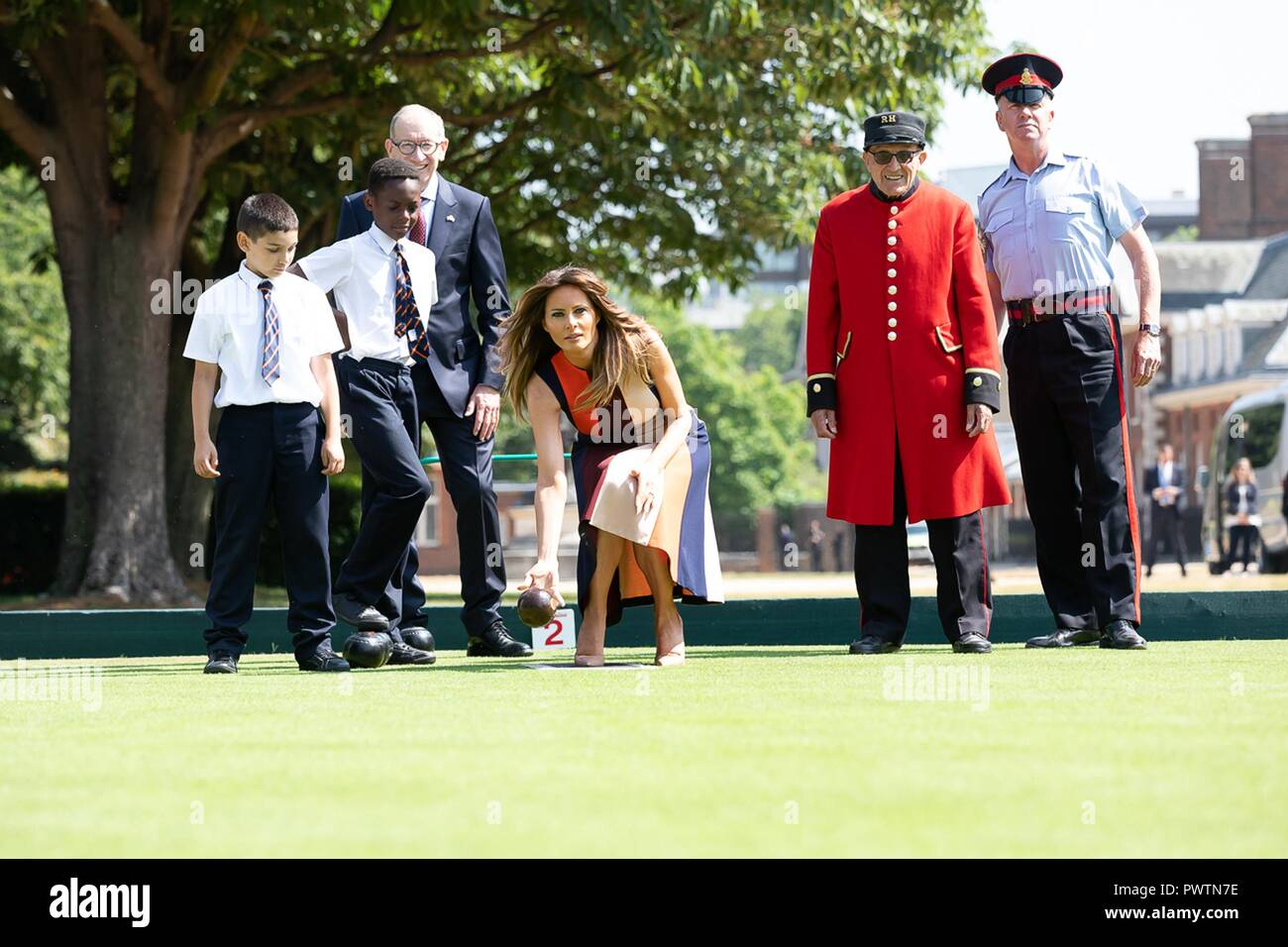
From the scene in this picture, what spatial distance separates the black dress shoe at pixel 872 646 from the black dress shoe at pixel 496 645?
1.54 metres

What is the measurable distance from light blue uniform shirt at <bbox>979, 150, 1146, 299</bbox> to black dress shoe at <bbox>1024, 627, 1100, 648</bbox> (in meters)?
1.51

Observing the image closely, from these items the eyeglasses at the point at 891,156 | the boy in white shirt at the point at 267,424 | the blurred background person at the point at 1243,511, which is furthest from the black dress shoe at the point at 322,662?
the blurred background person at the point at 1243,511

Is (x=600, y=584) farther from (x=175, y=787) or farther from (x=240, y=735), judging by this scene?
(x=175, y=787)

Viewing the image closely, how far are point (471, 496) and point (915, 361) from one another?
211cm

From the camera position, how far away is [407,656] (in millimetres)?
8367

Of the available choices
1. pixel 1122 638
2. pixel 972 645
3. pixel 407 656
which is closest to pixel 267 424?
pixel 407 656

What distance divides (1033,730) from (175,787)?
2.21 m

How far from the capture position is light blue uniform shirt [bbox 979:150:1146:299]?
332 inches

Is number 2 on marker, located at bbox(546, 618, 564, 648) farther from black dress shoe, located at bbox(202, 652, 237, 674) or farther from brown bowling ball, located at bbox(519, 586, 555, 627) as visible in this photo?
brown bowling ball, located at bbox(519, 586, 555, 627)

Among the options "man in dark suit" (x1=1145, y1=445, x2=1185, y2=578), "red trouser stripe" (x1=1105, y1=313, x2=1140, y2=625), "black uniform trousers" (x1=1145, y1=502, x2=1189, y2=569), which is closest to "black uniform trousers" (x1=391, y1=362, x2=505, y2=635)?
"red trouser stripe" (x1=1105, y1=313, x2=1140, y2=625)

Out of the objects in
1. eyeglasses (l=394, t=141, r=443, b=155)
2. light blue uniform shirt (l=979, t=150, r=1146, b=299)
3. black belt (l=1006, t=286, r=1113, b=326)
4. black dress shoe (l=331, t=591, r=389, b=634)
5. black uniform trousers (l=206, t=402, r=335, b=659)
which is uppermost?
eyeglasses (l=394, t=141, r=443, b=155)

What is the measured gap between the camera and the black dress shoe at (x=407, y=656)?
8.32 metres
